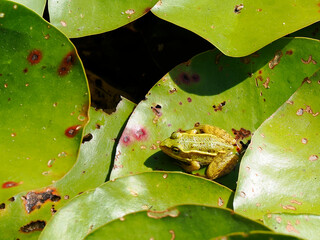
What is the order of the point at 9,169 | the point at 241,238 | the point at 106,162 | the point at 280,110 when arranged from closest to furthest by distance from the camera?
the point at 241,238
the point at 9,169
the point at 280,110
the point at 106,162

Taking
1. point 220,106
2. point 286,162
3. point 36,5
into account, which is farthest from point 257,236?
point 36,5

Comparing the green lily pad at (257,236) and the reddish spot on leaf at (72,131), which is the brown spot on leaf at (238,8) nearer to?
the reddish spot on leaf at (72,131)

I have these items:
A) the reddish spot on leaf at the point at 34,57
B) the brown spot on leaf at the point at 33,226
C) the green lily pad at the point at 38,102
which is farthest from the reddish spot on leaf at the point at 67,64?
the brown spot on leaf at the point at 33,226

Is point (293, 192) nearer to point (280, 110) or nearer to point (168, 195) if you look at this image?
point (280, 110)

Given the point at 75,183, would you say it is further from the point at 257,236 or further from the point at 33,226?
the point at 257,236

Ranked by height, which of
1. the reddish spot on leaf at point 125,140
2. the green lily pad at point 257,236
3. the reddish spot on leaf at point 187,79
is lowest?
the reddish spot on leaf at point 125,140

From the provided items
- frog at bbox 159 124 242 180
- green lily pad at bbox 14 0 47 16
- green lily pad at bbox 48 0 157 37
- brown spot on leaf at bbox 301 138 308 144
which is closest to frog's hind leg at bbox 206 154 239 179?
frog at bbox 159 124 242 180

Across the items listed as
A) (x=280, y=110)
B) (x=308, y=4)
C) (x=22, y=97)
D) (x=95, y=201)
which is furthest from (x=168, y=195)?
(x=308, y=4)
